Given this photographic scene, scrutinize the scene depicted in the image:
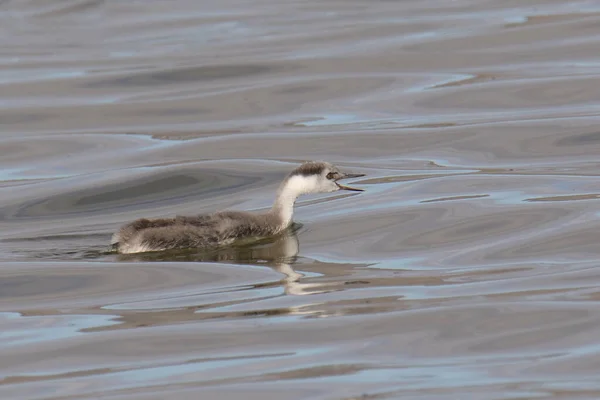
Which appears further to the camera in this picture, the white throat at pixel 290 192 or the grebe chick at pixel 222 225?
the white throat at pixel 290 192

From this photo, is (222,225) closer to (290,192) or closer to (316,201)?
(290,192)

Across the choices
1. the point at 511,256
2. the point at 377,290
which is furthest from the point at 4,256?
the point at 511,256

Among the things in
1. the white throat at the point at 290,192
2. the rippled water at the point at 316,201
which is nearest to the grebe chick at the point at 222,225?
the white throat at the point at 290,192

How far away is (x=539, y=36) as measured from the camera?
22172 mm

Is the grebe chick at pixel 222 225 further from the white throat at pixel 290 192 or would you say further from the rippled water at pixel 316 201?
the rippled water at pixel 316 201

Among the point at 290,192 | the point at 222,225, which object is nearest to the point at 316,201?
the point at 290,192

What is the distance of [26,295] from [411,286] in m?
2.85

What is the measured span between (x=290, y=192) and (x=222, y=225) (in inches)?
33.9

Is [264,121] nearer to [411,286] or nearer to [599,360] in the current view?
[411,286]

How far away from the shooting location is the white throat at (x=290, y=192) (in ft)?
39.9

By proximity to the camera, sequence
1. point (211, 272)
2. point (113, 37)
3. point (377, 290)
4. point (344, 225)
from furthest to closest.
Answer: point (113, 37), point (344, 225), point (211, 272), point (377, 290)

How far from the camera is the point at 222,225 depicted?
11609mm

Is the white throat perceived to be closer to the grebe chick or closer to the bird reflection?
the grebe chick

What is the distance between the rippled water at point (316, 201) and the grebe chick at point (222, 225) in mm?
171
